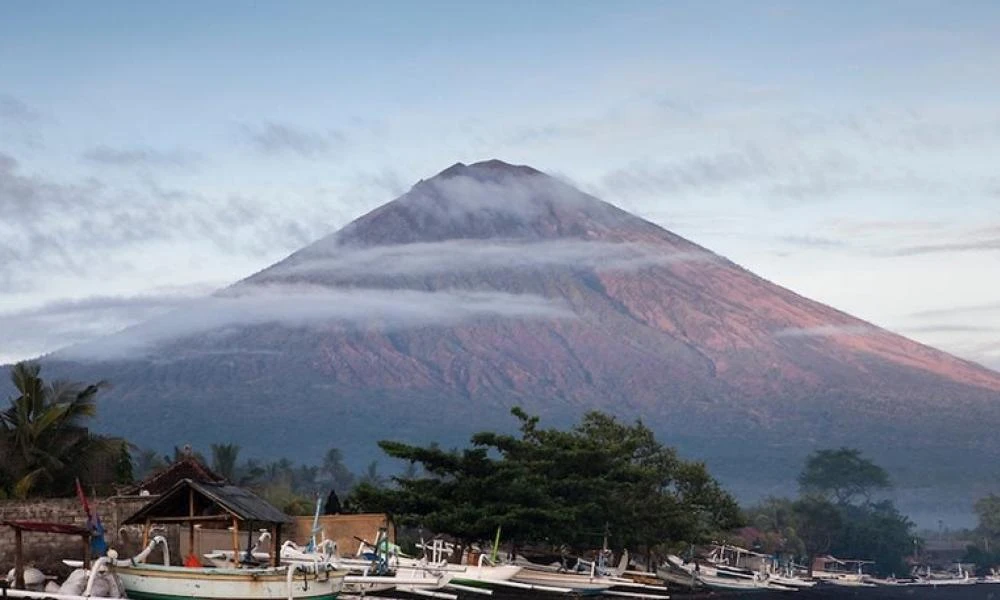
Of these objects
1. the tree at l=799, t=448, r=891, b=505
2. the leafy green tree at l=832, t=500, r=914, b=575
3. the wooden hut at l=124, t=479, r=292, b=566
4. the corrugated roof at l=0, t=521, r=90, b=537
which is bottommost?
the leafy green tree at l=832, t=500, r=914, b=575

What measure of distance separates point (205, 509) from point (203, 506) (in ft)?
0.57

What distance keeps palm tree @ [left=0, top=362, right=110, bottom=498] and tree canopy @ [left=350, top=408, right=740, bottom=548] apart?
1128 cm

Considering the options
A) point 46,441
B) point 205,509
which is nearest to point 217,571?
point 205,509

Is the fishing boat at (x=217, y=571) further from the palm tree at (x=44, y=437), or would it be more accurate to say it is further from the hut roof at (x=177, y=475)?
the hut roof at (x=177, y=475)

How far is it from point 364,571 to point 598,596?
14009mm

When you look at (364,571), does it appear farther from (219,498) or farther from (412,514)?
(412,514)

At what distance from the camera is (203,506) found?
34.4m

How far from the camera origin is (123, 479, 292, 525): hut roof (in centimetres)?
3344

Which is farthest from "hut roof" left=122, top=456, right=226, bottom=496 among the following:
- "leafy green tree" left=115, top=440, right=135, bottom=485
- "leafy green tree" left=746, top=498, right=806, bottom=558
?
"leafy green tree" left=746, top=498, right=806, bottom=558

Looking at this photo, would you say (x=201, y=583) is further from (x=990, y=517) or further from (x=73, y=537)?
(x=990, y=517)

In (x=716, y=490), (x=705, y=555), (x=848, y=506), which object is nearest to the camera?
(x=716, y=490)

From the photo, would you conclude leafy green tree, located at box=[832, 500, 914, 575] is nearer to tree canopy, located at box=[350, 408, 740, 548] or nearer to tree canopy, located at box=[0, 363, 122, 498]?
tree canopy, located at box=[350, 408, 740, 548]

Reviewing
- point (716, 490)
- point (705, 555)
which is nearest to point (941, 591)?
point (705, 555)

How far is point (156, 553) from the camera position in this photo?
126ft
